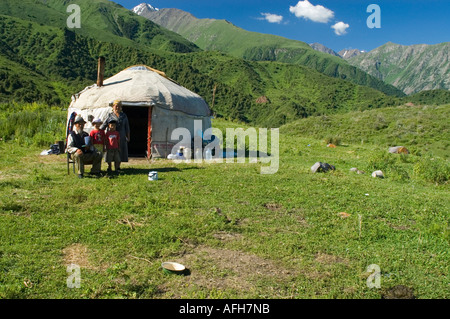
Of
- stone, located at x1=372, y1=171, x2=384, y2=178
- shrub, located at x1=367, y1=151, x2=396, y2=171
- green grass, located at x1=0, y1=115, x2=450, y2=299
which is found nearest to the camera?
green grass, located at x1=0, y1=115, x2=450, y2=299

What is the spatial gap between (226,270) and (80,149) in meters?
4.89

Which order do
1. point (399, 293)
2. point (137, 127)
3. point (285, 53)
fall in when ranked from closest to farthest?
point (399, 293) → point (137, 127) → point (285, 53)

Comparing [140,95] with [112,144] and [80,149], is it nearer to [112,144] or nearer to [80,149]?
[112,144]

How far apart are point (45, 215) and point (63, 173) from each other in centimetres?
320

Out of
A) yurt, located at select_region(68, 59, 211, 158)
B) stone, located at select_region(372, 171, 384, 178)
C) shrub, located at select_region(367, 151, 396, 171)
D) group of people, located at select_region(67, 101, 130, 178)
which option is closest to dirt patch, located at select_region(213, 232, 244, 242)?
group of people, located at select_region(67, 101, 130, 178)

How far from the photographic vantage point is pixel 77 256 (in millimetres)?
3736

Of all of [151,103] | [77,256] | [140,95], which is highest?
[140,95]

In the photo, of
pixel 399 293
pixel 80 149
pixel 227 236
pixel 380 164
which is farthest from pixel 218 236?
pixel 380 164

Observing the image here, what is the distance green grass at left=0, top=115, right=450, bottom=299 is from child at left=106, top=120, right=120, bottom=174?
511 millimetres

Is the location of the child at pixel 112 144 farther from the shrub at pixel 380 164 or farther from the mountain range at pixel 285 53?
the mountain range at pixel 285 53

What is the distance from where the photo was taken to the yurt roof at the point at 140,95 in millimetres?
10594

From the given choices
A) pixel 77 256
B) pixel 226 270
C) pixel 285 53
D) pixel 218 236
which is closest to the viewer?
pixel 226 270

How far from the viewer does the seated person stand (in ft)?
23.6

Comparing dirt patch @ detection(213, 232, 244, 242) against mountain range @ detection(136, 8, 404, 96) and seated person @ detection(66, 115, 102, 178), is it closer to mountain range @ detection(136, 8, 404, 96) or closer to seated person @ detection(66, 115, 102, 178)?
seated person @ detection(66, 115, 102, 178)
